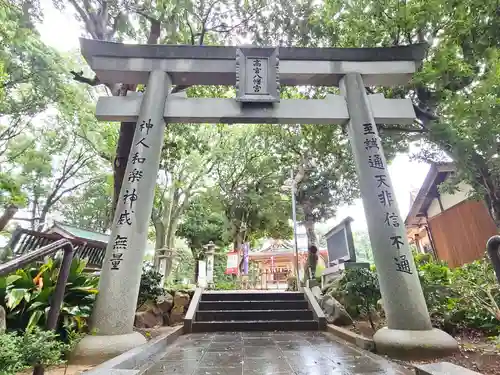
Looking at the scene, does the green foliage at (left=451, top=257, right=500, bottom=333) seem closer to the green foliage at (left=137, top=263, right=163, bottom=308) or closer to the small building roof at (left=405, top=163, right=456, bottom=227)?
the green foliage at (left=137, top=263, right=163, bottom=308)

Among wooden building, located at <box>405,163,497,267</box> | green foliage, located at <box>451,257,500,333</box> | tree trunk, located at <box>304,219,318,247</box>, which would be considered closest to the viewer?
green foliage, located at <box>451,257,500,333</box>

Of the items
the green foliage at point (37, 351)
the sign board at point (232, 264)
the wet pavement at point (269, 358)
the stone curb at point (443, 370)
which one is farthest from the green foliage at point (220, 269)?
the stone curb at point (443, 370)

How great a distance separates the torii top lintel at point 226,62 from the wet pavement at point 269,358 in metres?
4.60

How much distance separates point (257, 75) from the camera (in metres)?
5.36

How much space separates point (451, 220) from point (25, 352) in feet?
48.4

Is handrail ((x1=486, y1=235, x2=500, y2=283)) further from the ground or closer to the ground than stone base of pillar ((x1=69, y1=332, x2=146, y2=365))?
further from the ground

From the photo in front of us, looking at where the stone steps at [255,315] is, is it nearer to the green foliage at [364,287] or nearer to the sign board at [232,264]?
the green foliage at [364,287]

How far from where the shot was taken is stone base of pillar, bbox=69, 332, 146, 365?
3.29 metres

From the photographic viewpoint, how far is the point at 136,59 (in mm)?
5219

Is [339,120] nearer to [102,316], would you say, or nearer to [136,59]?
[136,59]

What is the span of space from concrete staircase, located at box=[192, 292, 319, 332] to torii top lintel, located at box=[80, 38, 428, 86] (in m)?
5.01

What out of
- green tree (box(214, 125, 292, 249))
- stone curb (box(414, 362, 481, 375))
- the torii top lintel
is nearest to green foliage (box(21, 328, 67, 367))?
stone curb (box(414, 362, 481, 375))

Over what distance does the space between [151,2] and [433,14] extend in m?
6.29

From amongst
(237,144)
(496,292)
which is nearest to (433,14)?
(496,292)
